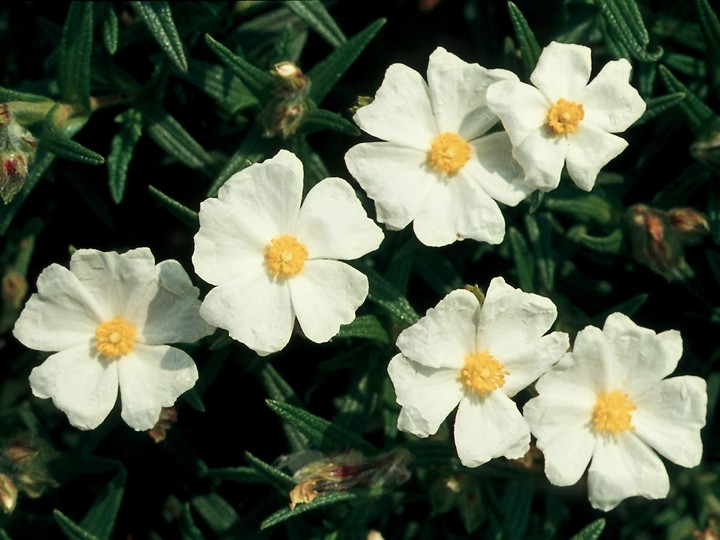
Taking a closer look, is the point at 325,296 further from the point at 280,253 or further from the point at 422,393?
the point at 422,393

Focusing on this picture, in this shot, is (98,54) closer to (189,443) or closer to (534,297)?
(189,443)

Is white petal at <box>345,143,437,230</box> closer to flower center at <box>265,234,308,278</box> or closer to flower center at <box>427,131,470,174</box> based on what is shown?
flower center at <box>427,131,470,174</box>

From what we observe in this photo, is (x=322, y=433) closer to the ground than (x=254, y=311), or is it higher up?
closer to the ground

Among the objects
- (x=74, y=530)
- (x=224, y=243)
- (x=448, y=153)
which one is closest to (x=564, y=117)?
(x=448, y=153)

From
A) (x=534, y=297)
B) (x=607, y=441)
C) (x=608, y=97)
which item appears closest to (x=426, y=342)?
(x=534, y=297)

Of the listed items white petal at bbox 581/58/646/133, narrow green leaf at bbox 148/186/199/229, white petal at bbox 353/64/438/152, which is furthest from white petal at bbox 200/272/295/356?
white petal at bbox 581/58/646/133

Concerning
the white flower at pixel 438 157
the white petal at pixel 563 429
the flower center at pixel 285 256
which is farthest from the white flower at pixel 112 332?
the white petal at pixel 563 429
